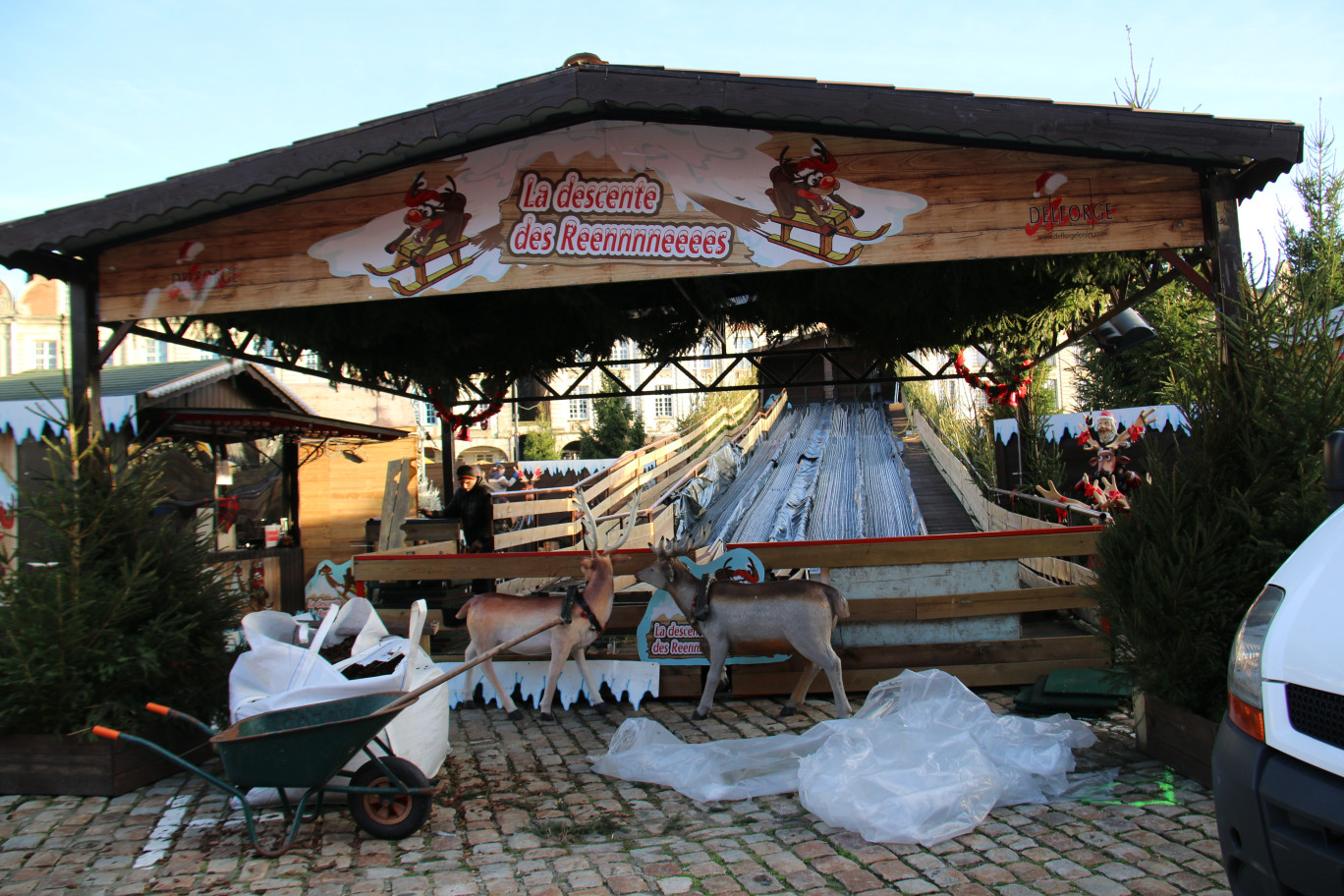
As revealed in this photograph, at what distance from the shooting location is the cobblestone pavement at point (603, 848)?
3.64 metres

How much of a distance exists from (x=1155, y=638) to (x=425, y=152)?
18.3ft

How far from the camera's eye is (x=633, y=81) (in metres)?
5.44

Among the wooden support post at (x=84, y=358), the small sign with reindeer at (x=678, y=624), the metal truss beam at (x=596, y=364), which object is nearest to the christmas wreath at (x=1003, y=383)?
the metal truss beam at (x=596, y=364)

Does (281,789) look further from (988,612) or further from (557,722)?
(988,612)

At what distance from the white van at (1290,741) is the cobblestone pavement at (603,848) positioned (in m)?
1.04

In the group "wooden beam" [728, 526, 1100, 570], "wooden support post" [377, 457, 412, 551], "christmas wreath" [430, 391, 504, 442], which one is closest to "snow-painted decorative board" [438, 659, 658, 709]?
"wooden beam" [728, 526, 1100, 570]

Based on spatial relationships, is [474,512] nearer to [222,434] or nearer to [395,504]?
[395,504]

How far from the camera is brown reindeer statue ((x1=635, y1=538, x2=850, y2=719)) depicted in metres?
6.04

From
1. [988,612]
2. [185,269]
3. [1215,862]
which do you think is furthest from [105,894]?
[988,612]

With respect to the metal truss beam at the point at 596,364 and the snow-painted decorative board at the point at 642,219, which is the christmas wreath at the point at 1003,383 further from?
the snow-painted decorative board at the point at 642,219

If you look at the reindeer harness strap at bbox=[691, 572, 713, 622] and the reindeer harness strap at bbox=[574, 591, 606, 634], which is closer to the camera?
the reindeer harness strap at bbox=[691, 572, 713, 622]

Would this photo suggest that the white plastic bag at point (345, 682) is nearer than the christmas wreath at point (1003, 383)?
Yes

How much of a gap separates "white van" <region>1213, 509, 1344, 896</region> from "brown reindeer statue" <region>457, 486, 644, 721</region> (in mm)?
4227

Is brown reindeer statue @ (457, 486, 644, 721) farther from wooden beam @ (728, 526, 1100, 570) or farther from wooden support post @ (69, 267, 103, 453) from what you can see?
wooden support post @ (69, 267, 103, 453)
